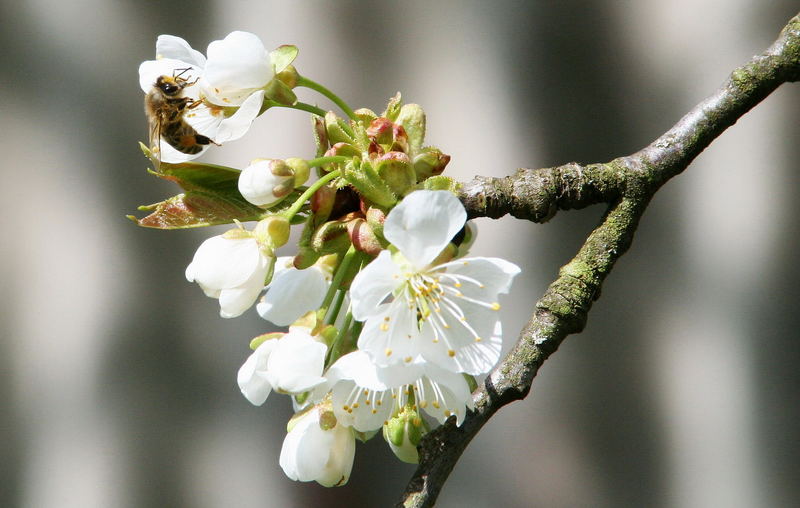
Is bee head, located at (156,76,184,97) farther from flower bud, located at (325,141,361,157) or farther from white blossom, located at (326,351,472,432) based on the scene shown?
white blossom, located at (326,351,472,432)

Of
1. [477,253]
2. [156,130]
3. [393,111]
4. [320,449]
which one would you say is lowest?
[320,449]

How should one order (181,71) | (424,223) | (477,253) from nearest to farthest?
1. (424,223)
2. (181,71)
3. (477,253)

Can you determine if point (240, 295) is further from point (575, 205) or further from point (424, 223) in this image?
point (575, 205)

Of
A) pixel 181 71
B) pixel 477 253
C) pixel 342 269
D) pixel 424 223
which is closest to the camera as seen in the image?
pixel 424 223

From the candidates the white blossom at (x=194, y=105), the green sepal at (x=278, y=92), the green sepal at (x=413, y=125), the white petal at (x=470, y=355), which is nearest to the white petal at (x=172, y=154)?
the white blossom at (x=194, y=105)

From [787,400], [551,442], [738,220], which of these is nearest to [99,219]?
[551,442]

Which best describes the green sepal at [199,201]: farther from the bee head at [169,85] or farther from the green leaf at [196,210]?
the bee head at [169,85]

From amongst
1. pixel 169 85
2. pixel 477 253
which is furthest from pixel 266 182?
pixel 477 253
